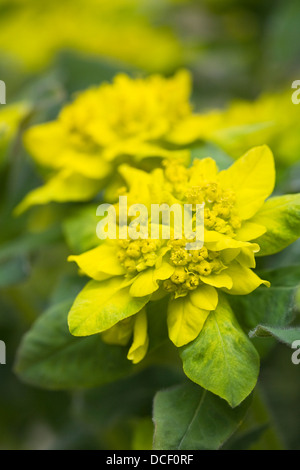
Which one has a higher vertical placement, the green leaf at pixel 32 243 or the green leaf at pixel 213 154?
the green leaf at pixel 213 154

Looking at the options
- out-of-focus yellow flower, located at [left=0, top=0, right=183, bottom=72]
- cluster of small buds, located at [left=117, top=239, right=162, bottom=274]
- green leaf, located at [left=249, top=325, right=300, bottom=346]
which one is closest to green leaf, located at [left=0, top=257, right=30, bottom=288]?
cluster of small buds, located at [left=117, top=239, right=162, bottom=274]

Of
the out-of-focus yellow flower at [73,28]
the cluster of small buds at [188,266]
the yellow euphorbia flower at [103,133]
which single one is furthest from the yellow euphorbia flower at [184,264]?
the out-of-focus yellow flower at [73,28]

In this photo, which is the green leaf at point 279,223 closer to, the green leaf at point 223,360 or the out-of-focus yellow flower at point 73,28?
the green leaf at point 223,360

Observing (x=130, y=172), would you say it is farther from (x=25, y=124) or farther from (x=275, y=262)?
(x=25, y=124)
